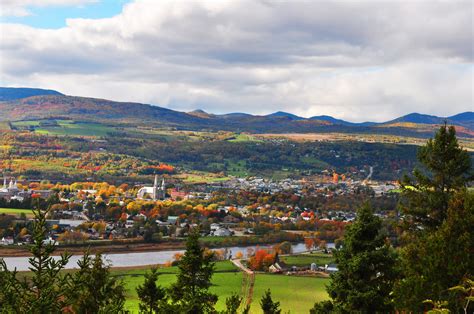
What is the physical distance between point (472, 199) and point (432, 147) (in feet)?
19.1

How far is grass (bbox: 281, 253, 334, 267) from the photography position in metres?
62.8

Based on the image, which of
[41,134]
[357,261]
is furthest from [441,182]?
[41,134]

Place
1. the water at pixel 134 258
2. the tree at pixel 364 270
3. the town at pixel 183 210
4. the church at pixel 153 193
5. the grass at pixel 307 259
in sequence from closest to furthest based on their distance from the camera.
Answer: the tree at pixel 364 270 < the water at pixel 134 258 < the grass at pixel 307 259 < the town at pixel 183 210 < the church at pixel 153 193

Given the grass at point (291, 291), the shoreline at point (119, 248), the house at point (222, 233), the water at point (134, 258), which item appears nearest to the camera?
→ the grass at point (291, 291)

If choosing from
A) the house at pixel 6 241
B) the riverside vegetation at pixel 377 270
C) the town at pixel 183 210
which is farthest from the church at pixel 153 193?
the riverside vegetation at pixel 377 270

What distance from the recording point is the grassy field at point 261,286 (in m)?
42.4

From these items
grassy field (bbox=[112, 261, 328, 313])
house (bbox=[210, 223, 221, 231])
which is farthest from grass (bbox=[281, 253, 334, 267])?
house (bbox=[210, 223, 221, 231])

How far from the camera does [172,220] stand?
94375 mm

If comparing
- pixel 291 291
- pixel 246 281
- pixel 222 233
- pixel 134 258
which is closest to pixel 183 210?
pixel 222 233

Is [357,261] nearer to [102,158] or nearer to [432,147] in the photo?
[432,147]

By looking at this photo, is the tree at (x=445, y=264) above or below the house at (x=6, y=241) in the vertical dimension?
above

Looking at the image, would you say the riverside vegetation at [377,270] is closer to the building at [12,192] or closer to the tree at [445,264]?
the tree at [445,264]

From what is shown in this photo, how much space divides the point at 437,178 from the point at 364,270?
4431mm

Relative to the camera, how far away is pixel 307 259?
65.3 m
